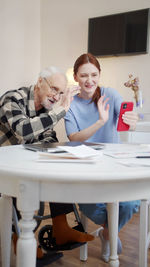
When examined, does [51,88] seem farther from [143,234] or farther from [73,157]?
[143,234]

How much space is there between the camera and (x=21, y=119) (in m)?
1.55

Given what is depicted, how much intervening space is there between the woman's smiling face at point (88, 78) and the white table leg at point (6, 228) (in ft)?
3.23

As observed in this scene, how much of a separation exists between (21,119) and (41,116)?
0.39 ft

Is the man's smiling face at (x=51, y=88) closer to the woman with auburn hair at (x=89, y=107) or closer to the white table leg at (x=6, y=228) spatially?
the woman with auburn hair at (x=89, y=107)

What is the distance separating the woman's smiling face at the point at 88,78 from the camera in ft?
6.41

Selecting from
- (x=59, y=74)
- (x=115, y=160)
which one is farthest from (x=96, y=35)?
(x=115, y=160)

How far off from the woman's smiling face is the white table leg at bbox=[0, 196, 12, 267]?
3.23 feet

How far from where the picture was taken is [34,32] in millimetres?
4207

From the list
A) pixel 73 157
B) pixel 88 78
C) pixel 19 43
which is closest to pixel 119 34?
pixel 19 43

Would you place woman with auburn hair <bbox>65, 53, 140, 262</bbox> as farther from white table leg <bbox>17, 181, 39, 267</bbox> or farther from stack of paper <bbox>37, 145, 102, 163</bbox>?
white table leg <bbox>17, 181, 39, 267</bbox>

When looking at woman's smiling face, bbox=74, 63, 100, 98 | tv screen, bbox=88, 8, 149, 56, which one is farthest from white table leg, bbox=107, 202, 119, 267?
tv screen, bbox=88, 8, 149, 56

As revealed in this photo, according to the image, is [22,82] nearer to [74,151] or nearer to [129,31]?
[129,31]

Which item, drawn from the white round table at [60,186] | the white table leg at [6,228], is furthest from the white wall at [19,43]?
the white round table at [60,186]

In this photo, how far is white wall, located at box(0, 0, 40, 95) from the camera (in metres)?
3.78
